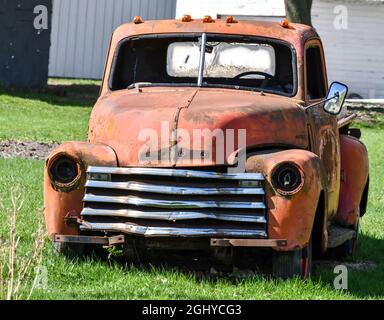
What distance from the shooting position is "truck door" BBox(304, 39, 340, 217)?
9742mm

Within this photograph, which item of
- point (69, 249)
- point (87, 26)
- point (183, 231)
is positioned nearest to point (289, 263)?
point (183, 231)

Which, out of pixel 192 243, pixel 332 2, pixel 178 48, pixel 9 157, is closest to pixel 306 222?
pixel 192 243

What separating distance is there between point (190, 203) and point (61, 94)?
2009 cm

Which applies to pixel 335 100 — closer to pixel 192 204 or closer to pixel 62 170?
pixel 192 204

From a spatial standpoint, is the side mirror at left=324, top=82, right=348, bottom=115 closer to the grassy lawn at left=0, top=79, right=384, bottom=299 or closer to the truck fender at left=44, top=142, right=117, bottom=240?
the grassy lawn at left=0, top=79, right=384, bottom=299

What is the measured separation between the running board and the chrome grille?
1320mm

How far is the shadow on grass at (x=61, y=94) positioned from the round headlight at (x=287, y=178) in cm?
1758

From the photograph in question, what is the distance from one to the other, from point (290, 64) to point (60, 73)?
26897 millimetres

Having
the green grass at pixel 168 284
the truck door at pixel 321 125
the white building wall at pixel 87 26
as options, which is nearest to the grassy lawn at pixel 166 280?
the green grass at pixel 168 284

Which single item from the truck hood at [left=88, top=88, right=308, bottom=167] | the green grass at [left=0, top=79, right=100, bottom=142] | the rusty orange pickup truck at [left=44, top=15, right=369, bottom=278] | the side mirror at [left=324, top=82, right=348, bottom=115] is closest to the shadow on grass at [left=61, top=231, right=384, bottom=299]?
the rusty orange pickup truck at [left=44, top=15, right=369, bottom=278]

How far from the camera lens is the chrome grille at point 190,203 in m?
8.62

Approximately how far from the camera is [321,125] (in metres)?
9.88

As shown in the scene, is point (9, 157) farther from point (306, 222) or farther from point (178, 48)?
point (306, 222)

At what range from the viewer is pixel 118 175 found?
8.80 meters
